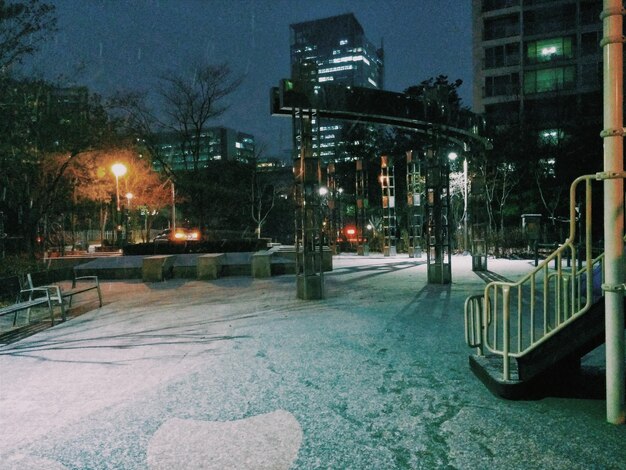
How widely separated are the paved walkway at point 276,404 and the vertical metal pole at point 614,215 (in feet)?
1.17

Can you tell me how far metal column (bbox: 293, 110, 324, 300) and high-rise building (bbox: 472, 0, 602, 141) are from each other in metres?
34.7

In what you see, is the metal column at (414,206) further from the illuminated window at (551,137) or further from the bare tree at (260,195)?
the bare tree at (260,195)

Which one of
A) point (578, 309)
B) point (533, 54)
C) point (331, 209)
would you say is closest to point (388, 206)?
Answer: point (331, 209)

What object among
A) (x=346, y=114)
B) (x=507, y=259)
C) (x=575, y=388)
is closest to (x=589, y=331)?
(x=575, y=388)

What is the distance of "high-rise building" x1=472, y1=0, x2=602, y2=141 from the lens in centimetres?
4459

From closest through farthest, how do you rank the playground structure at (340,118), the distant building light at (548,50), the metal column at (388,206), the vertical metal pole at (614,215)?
the vertical metal pole at (614,215) → the playground structure at (340,118) → the metal column at (388,206) → the distant building light at (548,50)

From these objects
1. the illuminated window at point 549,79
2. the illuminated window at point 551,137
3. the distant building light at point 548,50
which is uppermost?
the distant building light at point 548,50

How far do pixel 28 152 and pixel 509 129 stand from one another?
103 feet

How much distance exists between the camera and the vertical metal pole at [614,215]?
4.02 meters

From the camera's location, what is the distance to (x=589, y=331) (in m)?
4.50

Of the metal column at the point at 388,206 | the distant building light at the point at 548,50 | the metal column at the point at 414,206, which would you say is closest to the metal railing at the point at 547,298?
the metal column at the point at 414,206

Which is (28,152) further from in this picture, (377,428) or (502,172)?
(502,172)

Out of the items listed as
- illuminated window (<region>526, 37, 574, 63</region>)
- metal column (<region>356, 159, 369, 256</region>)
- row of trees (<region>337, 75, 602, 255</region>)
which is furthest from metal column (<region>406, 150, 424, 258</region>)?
illuminated window (<region>526, 37, 574, 63</region>)

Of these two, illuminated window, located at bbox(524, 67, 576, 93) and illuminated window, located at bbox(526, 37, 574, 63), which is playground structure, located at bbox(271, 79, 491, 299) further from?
illuminated window, located at bbox(526, 37, 574, 63)
